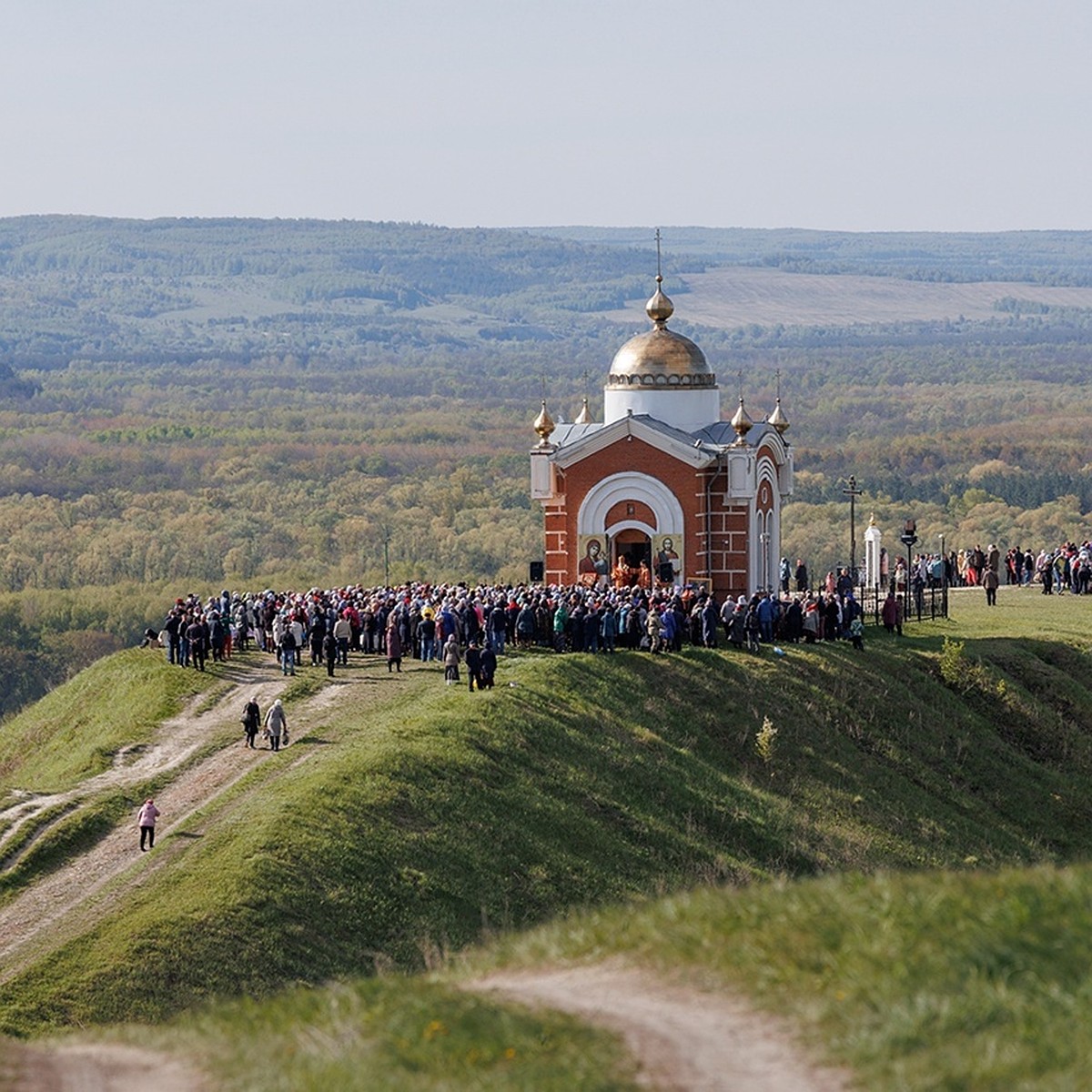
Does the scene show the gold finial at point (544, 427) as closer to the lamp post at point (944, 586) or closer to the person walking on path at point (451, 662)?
the lamp post at point (944, 586)

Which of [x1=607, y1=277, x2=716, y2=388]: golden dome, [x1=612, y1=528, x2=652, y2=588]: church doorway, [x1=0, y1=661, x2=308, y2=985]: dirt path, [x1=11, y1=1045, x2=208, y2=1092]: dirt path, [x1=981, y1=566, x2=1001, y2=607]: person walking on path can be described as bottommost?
[x1=981, y1=566, x2=1001, y2=607]: person walking on path

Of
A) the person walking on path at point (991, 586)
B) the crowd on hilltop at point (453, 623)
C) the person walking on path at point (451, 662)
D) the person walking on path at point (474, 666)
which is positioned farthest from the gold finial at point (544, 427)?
the person walking on path at point (474, 666)

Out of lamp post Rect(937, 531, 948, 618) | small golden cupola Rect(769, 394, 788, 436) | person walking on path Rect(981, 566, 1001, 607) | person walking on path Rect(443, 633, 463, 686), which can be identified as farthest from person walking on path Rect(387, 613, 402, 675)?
person walking on path Rect(981, 566, 1001, 607)

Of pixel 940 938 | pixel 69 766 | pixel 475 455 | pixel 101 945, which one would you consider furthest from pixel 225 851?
pixel 475 455

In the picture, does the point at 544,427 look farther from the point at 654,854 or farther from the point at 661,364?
the point at 654,854

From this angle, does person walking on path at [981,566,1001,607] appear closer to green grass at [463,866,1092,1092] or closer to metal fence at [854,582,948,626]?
metal fence at [854,582,948,626]

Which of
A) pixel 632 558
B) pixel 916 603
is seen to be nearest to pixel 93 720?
pixel 632 558
